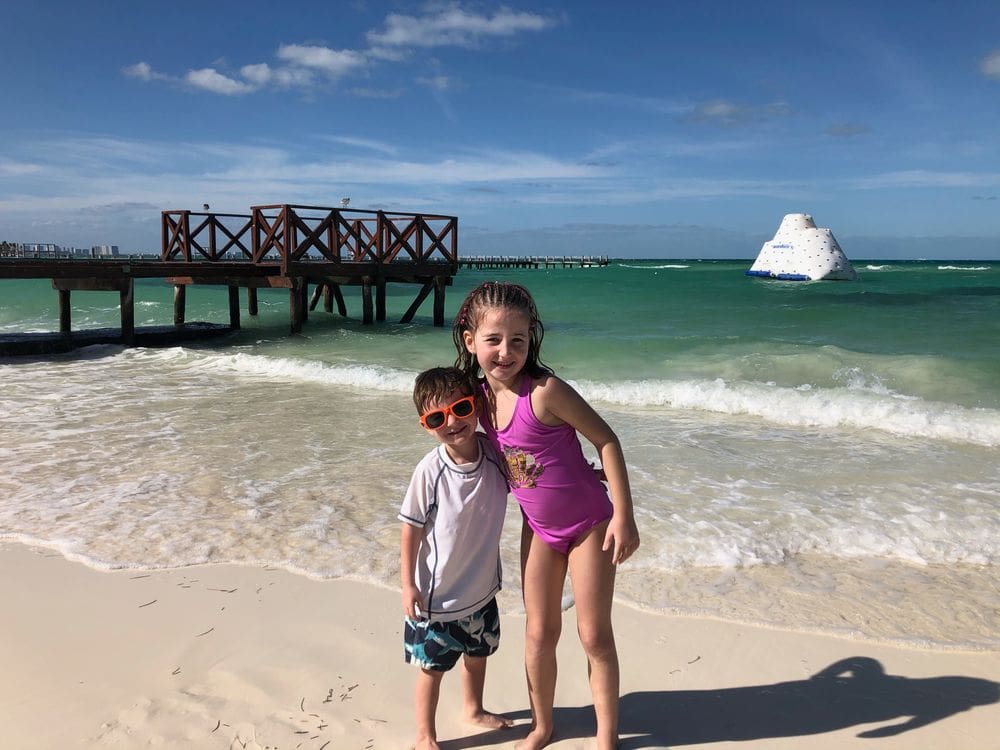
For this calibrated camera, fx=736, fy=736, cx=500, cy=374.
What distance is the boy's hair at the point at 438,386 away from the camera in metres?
2.28

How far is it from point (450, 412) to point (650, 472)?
13.4 ft

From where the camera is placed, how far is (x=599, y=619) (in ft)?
7.63

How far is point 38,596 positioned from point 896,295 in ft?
140

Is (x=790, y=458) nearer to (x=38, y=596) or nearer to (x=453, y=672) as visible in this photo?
(x=453, y=672)

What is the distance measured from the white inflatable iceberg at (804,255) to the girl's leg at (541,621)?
58107 millimetres

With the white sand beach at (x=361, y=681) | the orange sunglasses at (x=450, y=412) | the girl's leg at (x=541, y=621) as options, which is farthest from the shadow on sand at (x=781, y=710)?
the orange sunglasses at (x=450, y=412)

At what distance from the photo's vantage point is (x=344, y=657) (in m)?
3.00

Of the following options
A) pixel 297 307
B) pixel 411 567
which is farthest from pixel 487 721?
pixel 297 307

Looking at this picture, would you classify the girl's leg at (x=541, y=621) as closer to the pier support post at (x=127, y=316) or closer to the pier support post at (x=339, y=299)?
the pier support post at (x=127, y=316)

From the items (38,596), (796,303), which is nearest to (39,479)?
(38,596)

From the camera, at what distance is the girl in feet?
7.41

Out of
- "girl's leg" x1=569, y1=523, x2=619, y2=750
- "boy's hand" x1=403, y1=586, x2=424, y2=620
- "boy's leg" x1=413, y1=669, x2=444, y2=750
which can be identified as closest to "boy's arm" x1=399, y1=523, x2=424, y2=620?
"boy's hand" x1=403, y1=586, x2=424, y2=620

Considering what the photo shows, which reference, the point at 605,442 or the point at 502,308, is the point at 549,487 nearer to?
the point at 605,442

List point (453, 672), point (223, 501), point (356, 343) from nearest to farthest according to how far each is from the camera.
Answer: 1. point (453, 672)
2. point (223, 501)
3. point (356, 343)
